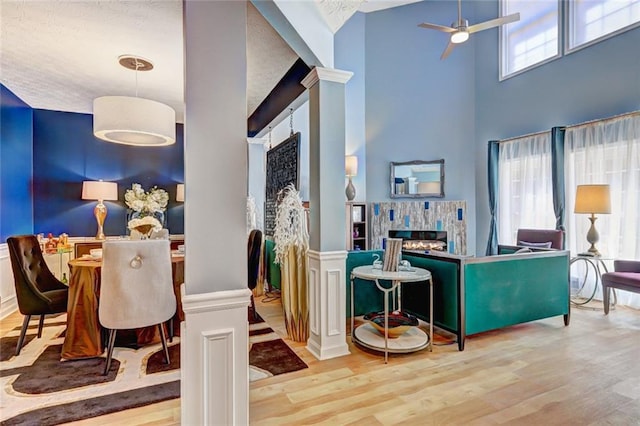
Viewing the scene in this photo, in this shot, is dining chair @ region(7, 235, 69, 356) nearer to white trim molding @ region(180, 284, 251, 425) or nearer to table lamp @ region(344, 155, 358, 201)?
white trim molding @ region(180, 284, 251, 425)

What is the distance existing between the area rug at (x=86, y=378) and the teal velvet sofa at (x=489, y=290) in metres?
1.40

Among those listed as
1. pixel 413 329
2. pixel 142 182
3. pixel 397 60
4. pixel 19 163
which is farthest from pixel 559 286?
pixel 19 163

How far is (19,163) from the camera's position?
4238 mm

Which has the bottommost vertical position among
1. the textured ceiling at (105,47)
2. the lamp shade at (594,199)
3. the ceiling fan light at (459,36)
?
the lamp shade at (594,199)

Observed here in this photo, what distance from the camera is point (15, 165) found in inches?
162

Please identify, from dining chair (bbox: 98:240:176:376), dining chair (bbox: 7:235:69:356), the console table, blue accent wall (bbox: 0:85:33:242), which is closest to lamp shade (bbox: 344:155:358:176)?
the console table

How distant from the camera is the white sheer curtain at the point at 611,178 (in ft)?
13.6

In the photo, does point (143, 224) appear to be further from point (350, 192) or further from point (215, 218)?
point (350, 192)

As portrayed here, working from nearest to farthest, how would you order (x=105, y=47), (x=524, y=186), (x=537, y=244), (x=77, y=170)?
(x=105, y=47) → (x=537, y=244) → (x=77, y=170) → (x=524, y=186)

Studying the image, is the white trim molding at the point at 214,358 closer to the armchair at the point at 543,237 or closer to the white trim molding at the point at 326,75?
the white trim molding at the point at 326,75

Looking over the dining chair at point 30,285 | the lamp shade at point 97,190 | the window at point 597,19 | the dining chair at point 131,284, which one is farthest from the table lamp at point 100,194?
the window at point 597,19

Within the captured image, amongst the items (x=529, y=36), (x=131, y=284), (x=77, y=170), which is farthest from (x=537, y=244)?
(x=77, y=170)

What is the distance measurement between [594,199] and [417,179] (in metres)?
2.94

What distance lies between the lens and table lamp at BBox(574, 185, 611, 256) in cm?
404
